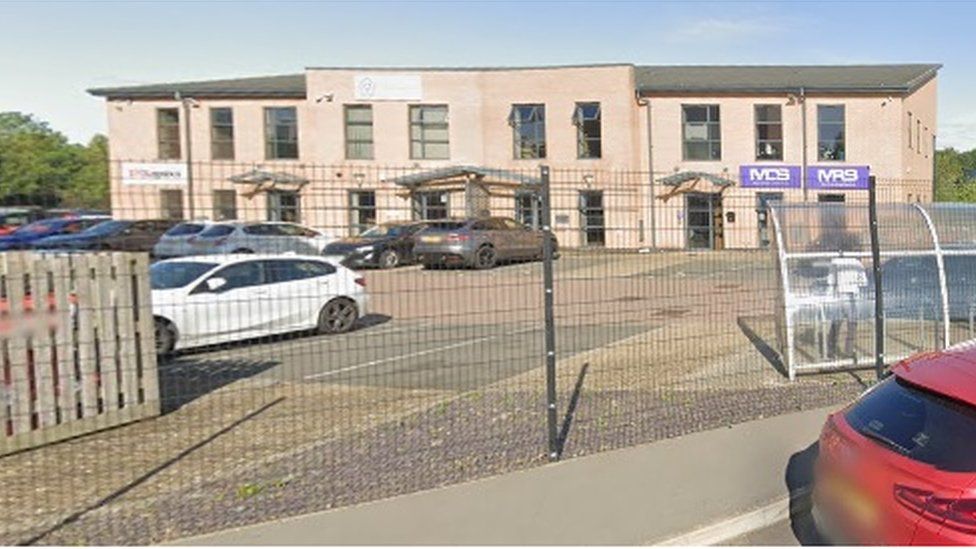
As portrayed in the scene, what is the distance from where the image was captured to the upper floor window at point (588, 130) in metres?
33.6

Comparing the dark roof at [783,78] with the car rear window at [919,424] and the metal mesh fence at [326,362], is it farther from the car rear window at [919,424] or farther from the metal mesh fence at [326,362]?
the car rear window at [919,424]

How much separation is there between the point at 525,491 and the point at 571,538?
0.69 metres

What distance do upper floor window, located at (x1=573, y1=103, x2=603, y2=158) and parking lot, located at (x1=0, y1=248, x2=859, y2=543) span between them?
2195 cm

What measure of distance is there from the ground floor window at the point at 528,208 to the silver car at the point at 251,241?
221 centimetres

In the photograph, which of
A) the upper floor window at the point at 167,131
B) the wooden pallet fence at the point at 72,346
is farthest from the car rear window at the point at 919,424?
the upper floor window at the point at 167,131

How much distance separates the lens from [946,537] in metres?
2.98

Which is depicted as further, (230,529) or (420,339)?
(420,339)

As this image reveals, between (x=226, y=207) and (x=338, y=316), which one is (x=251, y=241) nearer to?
(x=338, y=316)

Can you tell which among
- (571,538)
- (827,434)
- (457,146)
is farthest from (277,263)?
(457,146)

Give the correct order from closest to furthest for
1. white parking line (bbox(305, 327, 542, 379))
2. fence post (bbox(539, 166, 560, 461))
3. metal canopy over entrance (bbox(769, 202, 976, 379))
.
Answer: fence post (bbox(539, 166, 560, 461))
metal canopy over entrance (bbox(769, 202, 976, 379))
white parking line (bbox(305, 327, 542, 379))

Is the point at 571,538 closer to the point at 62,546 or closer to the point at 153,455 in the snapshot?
the point at 62,546

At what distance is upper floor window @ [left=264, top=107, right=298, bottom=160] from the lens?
3606 centimetres

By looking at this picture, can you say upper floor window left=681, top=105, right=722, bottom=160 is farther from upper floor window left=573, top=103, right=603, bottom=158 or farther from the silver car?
the silver car

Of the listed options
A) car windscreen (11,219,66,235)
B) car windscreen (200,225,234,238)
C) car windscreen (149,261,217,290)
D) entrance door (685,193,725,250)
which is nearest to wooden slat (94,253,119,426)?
car windscreen (11,219,66,235)
